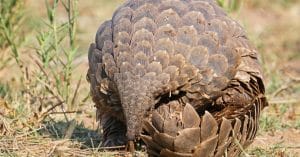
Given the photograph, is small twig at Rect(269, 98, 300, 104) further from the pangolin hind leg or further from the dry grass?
the pangolin hind leg

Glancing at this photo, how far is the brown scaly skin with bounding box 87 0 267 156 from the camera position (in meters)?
3.64

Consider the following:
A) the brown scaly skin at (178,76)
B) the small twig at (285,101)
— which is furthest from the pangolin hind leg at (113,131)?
the small twig at (285,101)

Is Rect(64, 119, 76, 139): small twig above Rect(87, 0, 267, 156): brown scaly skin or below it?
below

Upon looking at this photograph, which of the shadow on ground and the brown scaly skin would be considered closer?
the brown scaly skin

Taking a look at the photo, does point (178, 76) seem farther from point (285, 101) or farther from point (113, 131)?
point (285, 101)

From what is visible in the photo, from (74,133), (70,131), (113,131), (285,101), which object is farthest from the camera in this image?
(285,101)

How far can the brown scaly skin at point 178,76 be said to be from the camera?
11.9 feet

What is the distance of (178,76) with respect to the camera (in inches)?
146

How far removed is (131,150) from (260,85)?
0.83m

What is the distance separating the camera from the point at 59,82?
5.22 meters

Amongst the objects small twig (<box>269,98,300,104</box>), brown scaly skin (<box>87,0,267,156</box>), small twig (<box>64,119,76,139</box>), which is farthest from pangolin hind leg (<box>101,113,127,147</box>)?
small twig (<box>269,98,300,104</box>)

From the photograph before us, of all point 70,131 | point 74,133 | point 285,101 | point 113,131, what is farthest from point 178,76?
point 285,101

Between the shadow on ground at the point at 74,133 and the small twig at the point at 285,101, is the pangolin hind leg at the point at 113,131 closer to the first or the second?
the shadow on ground at the point at 74,133

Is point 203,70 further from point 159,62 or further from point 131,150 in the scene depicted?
point 131,150
